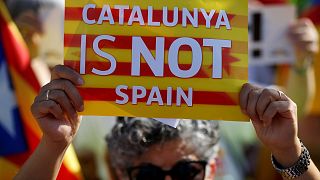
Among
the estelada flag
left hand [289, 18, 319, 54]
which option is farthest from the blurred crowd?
the estelada flag

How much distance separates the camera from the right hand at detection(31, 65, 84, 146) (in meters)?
2.06

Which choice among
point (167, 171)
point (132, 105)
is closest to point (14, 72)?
point (167, 171)

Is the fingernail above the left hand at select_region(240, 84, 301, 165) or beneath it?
above

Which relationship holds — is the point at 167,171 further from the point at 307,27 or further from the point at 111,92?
the point at 307,27

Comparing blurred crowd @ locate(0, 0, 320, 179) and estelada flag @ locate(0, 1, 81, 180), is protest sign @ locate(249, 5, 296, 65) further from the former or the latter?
estelada flag @ locate(0, 1, 81, 180)

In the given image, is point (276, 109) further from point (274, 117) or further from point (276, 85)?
point (276, 85)

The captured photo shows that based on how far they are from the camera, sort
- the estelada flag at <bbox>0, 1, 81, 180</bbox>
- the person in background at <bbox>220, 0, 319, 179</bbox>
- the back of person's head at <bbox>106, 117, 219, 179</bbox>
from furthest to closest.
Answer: the person in background at <bbox>220, 0, 319, 179</bbox> → the estelada flag at <bbox>0, 1, 81, 180</bbox> → the back of person's head at <bbox>106, 117, 219, 179</bbox>

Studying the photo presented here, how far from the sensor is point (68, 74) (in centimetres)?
207

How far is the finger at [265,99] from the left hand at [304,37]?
155cm

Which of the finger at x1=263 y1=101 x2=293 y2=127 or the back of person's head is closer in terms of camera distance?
the finger at x1=263 y1=101 x2=293 y2=127

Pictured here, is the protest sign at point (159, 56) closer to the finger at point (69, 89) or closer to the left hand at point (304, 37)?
the finger at point (69, 89)

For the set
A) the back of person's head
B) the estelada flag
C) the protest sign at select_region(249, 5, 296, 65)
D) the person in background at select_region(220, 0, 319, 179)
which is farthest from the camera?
the protest sign at select_region(249, 5, 296, 65)

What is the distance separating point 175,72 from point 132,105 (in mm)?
145

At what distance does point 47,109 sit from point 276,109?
0.60 m
